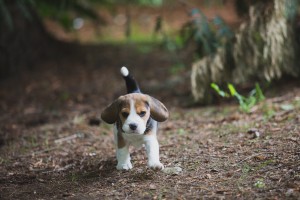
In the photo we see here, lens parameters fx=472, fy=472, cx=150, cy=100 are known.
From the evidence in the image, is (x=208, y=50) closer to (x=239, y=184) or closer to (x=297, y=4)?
(x=297, y=4)

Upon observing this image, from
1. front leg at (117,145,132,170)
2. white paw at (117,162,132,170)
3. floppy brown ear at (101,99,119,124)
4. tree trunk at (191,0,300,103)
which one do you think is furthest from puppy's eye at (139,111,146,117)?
tree trunk at (191,0,300,103)

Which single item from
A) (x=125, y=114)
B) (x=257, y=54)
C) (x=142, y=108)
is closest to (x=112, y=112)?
(x=125, y=114)

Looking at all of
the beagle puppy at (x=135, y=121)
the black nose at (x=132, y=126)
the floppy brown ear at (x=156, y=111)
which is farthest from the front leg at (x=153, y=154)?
A: the black nose at (x=132, y=126)

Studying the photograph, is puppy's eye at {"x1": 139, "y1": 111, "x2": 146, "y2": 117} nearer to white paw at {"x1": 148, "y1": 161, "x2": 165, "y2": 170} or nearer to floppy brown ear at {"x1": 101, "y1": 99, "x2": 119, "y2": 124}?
floppy brown ear at {"x1": 101, "y1": 99, "x2": 119, "y2": 124}

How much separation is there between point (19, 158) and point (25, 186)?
88cm

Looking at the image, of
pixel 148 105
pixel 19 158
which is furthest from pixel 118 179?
pixel 19 158

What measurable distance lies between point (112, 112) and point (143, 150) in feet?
3.12

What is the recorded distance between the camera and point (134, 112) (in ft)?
11.6

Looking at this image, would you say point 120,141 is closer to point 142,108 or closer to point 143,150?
point 142,108

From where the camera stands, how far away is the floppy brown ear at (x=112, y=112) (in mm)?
3713

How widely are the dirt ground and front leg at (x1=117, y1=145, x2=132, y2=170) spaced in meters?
0.09

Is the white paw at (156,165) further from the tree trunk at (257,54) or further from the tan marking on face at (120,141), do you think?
the tree trunk at (257,54)

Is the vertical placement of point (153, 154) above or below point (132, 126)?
below

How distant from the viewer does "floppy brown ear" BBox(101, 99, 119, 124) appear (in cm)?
371
